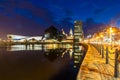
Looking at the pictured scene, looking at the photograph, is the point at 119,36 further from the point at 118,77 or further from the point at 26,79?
the point at 118,77

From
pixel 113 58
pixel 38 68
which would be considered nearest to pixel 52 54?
pixel 38 68

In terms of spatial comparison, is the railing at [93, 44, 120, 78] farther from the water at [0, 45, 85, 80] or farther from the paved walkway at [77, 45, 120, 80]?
the water at [0, 45, 85, 80]

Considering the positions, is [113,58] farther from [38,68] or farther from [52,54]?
[52,54]

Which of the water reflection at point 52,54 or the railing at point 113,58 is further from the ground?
the railing at point 113,58

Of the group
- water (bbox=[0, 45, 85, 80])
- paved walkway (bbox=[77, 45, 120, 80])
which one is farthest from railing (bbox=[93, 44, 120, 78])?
water (bbox=[0, 45, 85, 80])

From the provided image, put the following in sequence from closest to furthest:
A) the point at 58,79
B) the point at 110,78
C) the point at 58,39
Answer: the point at 110,78 < the point at 58,79 < the point at 58,39

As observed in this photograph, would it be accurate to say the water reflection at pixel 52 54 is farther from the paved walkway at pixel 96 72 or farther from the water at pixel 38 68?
the paved walkway at pixel 96 72

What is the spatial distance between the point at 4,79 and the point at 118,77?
52.4ft

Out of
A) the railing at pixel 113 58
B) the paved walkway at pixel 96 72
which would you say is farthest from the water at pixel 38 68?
the paved walkway at pixel 96 72

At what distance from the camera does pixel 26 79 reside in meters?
24.4

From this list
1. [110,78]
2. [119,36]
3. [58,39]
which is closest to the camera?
[110,78]

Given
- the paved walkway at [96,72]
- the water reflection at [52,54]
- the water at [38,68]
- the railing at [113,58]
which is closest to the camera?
the railing at [113,58]

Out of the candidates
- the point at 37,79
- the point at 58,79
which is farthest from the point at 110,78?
the point at 37,79

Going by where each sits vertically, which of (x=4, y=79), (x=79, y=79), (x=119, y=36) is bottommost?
(x=4, y=79)
